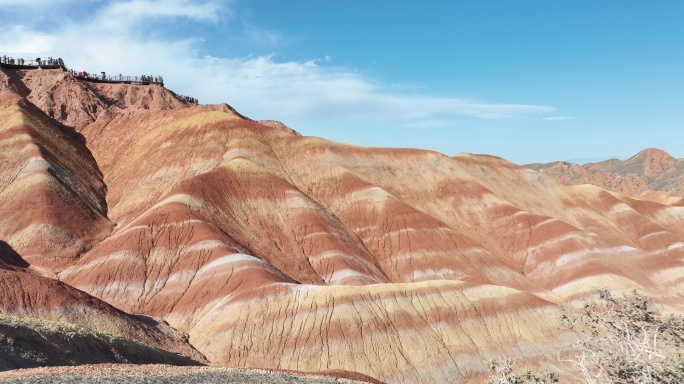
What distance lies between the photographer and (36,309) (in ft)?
151

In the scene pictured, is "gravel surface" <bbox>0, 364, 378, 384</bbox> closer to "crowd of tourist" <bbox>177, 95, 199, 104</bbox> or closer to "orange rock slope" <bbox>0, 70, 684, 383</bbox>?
"orange rock slope" <bbox>0, 70, 684, 383</bbox>

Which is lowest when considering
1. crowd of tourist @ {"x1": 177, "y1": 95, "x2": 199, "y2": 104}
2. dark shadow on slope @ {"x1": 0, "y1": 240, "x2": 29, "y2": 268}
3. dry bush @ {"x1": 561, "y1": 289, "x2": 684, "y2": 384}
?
dark shadow on slope @ {"x1": 0, "y1": 240, "x2": 29, "y2": 268}

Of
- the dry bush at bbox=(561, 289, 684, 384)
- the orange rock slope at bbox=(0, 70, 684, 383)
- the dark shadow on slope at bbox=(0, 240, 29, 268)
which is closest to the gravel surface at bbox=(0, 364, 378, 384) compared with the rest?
A: the dry bush at bbox=(561, 289, 684, 384)

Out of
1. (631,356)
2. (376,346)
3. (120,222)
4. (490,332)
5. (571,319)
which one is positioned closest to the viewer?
(631,356)

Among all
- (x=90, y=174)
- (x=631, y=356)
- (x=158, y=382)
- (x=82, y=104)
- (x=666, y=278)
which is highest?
(x=82, y=104)

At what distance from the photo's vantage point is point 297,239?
79938mm

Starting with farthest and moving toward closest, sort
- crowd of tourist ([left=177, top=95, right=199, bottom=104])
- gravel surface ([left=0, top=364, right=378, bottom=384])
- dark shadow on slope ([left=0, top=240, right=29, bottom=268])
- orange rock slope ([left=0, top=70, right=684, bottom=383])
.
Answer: crowd of tourist ([left=177, top=95, right=199, bottom=104]), dark shadow on slope ([left=0, top=240, right=29, bottom=268]), orange rock slope ([left=0, top=70, right=684, bottom=383]), gravel surface ([left=0, top=364, right=378, bottom=384])

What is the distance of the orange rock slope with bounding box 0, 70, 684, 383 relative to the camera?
5091 cm

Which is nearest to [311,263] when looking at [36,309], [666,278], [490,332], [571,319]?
[490,332]

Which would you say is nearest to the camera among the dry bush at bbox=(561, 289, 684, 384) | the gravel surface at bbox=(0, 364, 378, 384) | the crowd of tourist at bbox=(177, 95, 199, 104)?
the dry bush at bbox=(561, 289, 684, 384)

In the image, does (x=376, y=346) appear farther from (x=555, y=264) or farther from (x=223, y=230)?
(x=555, y=264)

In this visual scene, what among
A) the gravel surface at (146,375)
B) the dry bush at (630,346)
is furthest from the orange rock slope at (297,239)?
the dry bush at (630,346)

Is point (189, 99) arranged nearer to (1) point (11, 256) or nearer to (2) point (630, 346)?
(1) point (11, 256)

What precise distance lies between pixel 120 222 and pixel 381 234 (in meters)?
42.3
